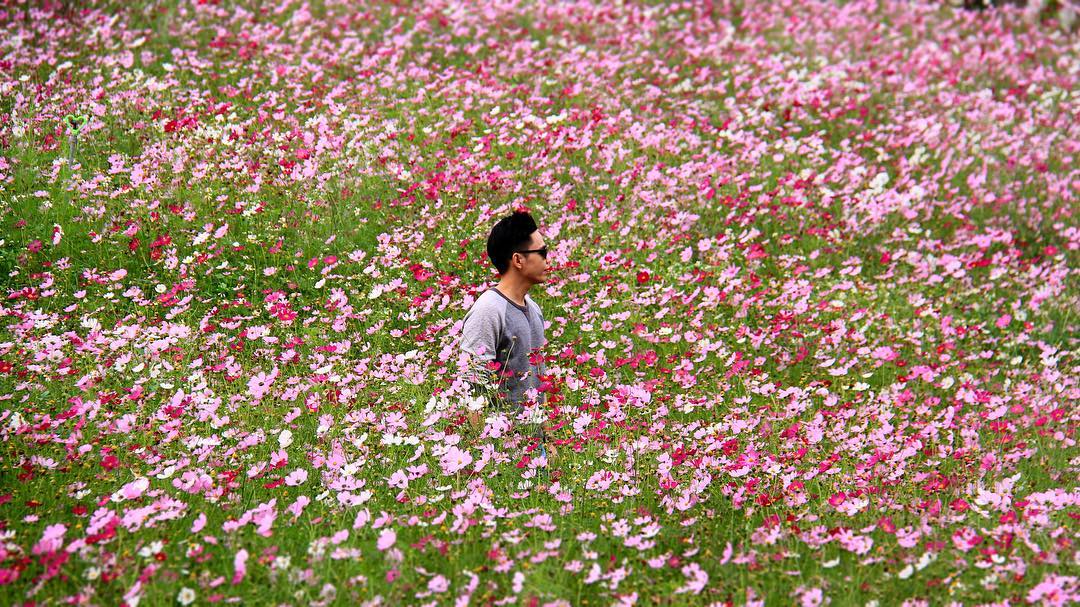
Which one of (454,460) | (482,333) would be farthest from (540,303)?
(454,460)

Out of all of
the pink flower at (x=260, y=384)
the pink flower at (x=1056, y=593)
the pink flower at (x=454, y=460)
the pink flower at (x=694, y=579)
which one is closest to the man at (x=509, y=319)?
the pink flower at (x=454, y=460)

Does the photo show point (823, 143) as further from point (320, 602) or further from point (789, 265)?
point (320, 602)

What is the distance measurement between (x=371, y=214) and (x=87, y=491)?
12.7ft

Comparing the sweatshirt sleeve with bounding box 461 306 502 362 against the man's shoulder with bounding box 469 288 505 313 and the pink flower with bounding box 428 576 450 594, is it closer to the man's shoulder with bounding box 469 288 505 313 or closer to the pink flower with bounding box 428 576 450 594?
the man's shoulder with bounding box 469 288 505 313

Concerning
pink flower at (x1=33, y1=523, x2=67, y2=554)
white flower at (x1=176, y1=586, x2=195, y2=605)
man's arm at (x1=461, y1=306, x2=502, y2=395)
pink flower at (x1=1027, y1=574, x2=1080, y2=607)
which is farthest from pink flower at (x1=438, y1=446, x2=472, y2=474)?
pink flower at (x1=1027, y1=574, x2=1080, y2=607)

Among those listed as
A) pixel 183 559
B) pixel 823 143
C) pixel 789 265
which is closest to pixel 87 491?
pixel 183 559

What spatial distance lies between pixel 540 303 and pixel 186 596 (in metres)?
3.73

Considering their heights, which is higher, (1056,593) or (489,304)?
(489,304)

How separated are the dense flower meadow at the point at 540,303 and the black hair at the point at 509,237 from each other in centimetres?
74

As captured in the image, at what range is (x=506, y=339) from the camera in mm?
4648

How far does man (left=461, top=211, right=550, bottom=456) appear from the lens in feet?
14.9

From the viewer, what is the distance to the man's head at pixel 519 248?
4645 mm

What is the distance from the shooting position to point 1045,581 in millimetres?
3602

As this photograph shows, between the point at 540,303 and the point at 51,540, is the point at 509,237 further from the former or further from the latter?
the point at 51,540
